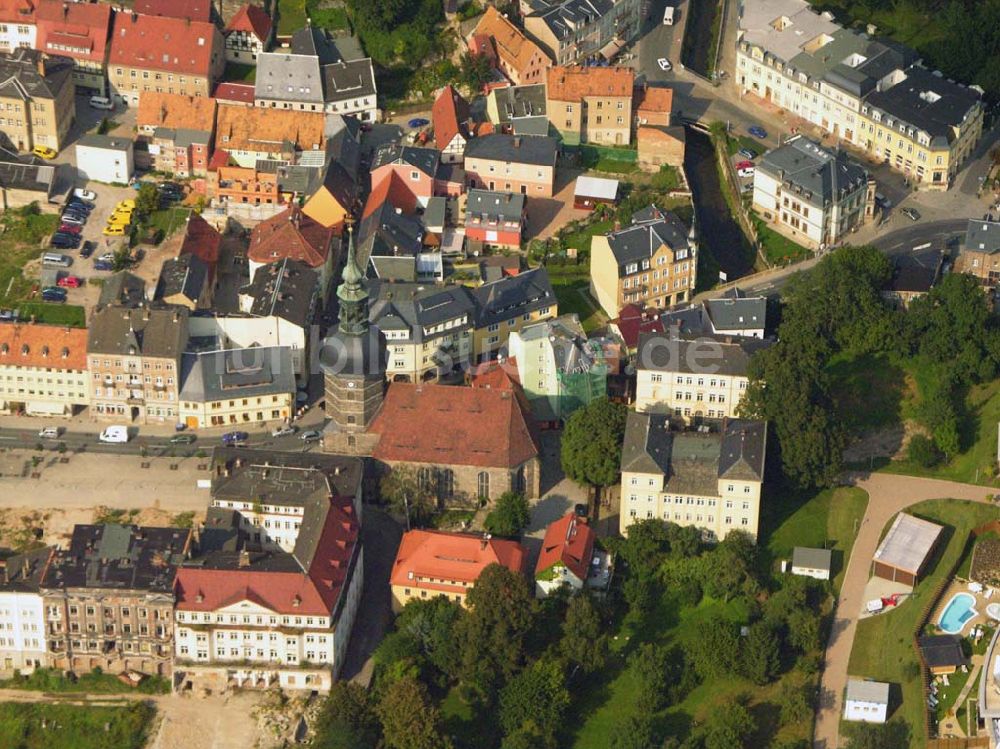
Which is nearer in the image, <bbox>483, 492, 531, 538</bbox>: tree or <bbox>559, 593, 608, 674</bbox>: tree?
<bbox>559, 593, 608, 674</bbox>: tree

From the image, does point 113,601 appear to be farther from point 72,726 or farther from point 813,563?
point 813,563

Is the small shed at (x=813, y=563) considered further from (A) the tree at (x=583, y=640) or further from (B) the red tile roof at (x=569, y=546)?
(A) the tree at (x=583, y=640)

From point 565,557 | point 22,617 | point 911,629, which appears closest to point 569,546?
point 565,557


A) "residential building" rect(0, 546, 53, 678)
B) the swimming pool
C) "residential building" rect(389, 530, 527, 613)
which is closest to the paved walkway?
the swimming pool

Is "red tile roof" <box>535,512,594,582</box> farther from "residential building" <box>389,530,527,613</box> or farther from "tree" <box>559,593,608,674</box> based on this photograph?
"tree" <box>559,593,608,674</box>

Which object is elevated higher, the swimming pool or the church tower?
the church tower

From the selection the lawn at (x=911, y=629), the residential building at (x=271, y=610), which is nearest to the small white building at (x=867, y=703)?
the lawn at (x=911, y=629)

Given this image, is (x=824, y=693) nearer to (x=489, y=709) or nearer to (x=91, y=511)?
(x=489, y=709)
